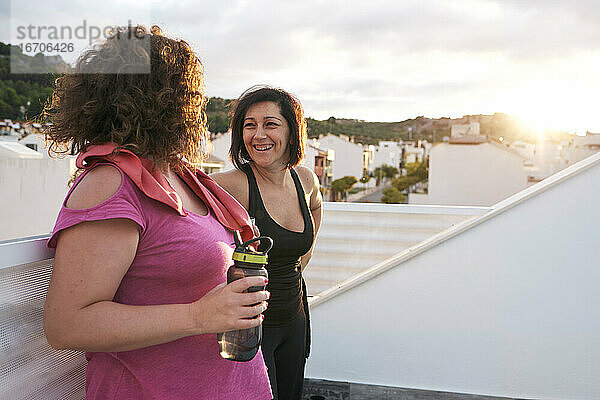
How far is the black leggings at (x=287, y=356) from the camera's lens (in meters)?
1.72

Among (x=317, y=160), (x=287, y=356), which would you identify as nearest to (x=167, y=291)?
(x=287, y=356)

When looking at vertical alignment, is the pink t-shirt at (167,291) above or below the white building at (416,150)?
below

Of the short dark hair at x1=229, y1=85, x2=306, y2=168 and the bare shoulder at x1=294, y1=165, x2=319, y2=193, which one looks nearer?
the short dark hair at x1=229, y1=85, x2=306, y2=168

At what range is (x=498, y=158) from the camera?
24.8 meters

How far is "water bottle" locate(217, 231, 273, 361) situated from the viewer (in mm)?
813

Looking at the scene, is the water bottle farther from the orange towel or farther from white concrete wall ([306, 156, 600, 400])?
white concrete wall ([306, 156, 600, 400])

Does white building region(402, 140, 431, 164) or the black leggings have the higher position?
white building region(402, 140, 431, 164)

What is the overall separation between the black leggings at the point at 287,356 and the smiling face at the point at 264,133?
1.81ft

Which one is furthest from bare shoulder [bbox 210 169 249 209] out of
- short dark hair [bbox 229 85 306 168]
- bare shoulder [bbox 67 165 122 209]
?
bare shoulder [bbox 67 165 122 209]

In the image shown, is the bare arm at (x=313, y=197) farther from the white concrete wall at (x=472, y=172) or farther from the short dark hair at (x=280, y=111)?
the white concrete wall at (x=472, y=172)

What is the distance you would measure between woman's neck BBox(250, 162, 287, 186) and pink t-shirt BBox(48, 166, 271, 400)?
3.15ft

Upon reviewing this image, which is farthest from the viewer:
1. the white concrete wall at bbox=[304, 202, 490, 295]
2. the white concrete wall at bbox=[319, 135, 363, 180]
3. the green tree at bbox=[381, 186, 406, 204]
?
the green tree at bbox=[381, 186, 406, 204]

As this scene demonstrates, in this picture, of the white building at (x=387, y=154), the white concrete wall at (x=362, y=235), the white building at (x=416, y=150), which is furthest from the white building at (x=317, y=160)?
the white building at (x=416, y=150)

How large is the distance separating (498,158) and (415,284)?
23927mm
